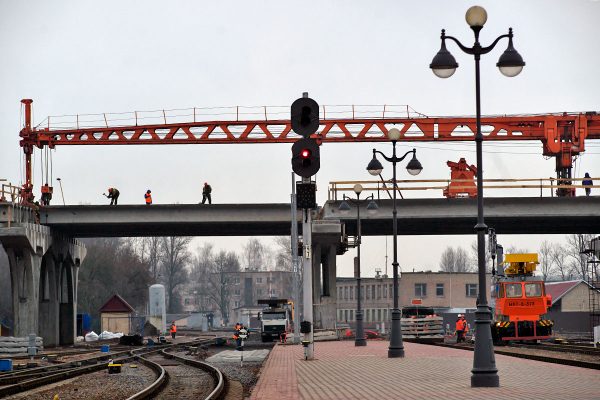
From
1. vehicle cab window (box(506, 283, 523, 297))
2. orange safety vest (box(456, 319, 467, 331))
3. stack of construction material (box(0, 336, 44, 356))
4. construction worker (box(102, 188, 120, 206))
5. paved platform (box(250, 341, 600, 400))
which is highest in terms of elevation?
construction worker (box(102, 188, 120, 206))

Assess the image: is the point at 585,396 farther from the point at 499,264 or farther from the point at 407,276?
the point at 407,276

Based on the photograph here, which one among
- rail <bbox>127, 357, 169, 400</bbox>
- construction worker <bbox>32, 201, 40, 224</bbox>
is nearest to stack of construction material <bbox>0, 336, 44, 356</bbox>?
construction worker <bbox>32, 201, 40, 224</bbox>

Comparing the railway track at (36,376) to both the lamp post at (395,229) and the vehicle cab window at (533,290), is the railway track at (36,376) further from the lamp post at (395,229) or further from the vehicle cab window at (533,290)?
the vehicle cab window at (533,290)

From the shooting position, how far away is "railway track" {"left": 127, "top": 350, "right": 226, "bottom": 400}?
21.6m

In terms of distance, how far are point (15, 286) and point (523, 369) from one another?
1561 inches

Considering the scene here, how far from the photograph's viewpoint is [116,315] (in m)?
86.5

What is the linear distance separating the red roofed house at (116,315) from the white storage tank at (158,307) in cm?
491

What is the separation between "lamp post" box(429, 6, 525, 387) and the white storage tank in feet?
251

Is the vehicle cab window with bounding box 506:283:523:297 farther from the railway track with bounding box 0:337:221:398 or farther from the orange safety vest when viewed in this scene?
the railway track with bounding box 0:337:221:398

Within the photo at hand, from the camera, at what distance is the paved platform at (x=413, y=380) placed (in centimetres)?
1620

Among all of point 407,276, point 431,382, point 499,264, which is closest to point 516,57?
point 431,382

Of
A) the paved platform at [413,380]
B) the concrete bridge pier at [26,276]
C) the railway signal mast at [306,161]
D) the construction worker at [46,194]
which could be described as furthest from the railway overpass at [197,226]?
the railway signal mast at [306,161]

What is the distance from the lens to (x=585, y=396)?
15055mm

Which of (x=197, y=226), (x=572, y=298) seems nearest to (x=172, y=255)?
(x=572, y=298)
